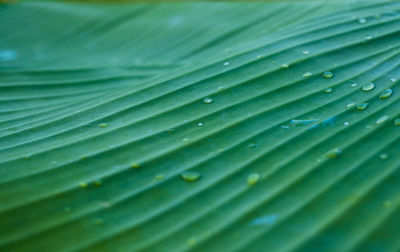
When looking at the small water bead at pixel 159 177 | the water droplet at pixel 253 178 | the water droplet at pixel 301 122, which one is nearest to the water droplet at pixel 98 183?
the small water bead at pixel 159 177

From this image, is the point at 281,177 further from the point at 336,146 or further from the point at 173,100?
the point at 173,100

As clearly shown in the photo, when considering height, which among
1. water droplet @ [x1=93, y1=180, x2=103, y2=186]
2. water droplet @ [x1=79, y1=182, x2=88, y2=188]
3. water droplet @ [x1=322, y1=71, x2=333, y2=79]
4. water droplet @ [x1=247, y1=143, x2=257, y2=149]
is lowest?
water droplet @ [x1=247, y1=143, x2=257, y2=149]

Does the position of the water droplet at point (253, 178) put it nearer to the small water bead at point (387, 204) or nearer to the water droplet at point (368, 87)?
the small water bead at point (387, 204)

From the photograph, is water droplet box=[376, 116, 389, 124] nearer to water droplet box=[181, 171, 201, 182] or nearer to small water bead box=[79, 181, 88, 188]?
water droplet box=[181, 171, 201, 182]

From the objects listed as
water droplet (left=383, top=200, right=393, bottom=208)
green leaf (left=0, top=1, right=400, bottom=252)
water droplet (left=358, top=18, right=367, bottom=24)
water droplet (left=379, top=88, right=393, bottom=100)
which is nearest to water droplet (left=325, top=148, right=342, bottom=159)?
green leaf (left=0, top=1, right=400, bottom=252)

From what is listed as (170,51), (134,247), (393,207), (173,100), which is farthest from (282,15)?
(134,247)

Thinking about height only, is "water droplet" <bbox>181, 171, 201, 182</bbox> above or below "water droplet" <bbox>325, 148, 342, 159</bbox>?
above

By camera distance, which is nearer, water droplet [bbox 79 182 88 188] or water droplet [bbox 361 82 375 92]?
water droplet [bbox 79 182 88 188]
